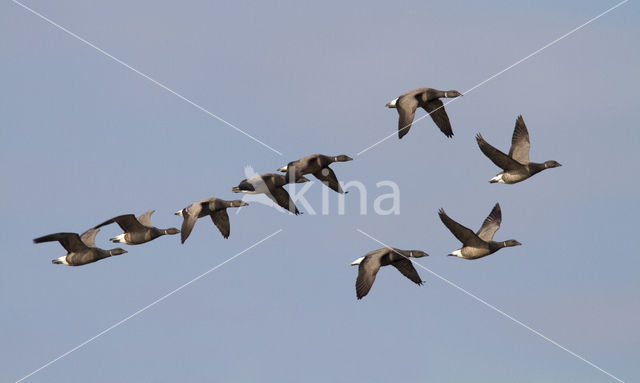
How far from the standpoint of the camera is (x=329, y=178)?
2004 inches

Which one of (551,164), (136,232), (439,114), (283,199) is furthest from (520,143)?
(136,232)

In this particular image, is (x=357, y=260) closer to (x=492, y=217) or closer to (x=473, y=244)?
(x=473, y=244)

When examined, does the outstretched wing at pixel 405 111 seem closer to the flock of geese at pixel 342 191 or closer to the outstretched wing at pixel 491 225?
the flock of geese at pixel 342 191

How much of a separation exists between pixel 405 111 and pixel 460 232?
5.24 meters

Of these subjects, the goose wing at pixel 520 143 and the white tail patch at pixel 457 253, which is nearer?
the white tail patch at pixel 457 253

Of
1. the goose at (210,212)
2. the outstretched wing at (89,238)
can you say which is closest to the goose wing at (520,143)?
the goose at (210,212)

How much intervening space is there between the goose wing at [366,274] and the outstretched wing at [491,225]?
310 inches

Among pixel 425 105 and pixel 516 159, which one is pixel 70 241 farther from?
pixel 516 159

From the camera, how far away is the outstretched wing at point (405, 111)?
48.3 metres

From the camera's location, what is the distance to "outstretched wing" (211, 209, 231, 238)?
51219mm

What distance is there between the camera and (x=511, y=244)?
50344 millimetres

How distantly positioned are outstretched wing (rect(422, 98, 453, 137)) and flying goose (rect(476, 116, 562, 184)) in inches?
88.7

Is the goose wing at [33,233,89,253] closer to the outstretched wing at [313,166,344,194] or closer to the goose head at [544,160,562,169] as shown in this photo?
the outstretched wing at [313,166,344,194]

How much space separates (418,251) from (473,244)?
7.27 feet
